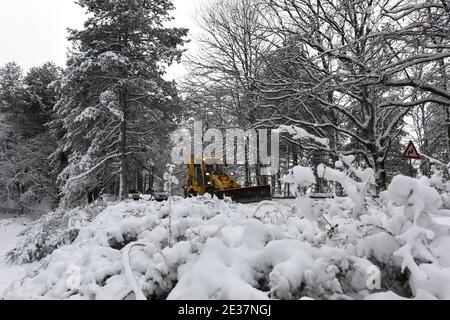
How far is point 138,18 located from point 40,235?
12.1m

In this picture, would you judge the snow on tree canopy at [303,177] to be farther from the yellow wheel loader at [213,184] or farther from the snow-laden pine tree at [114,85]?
the snow-laden pine tree at [114,85]

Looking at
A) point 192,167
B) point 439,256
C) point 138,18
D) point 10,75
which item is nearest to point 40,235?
point 192,167

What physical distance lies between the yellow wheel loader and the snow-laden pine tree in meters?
3.91

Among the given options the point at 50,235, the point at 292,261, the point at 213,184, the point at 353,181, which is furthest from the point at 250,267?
the point at 213,184

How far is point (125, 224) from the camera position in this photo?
12.6ft

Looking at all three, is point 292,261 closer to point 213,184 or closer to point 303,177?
point 303,177

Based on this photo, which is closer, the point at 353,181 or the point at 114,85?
the point at 353,181

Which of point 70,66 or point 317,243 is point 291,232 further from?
point 70,66

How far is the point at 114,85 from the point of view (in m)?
17.8

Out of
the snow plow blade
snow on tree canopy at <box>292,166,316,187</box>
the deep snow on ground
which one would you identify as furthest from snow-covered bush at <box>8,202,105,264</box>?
snow on tree canopy at <box>292,166,316,187</box>

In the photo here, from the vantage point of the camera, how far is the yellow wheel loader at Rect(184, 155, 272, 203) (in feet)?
47.3

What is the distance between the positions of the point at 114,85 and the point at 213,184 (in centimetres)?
739

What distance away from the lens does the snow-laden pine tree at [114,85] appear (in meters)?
17.5

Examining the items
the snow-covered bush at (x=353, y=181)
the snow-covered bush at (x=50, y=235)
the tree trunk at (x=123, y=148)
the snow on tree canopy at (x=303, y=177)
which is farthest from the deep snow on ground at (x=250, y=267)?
the tree trunk at (x=123, y=148)
